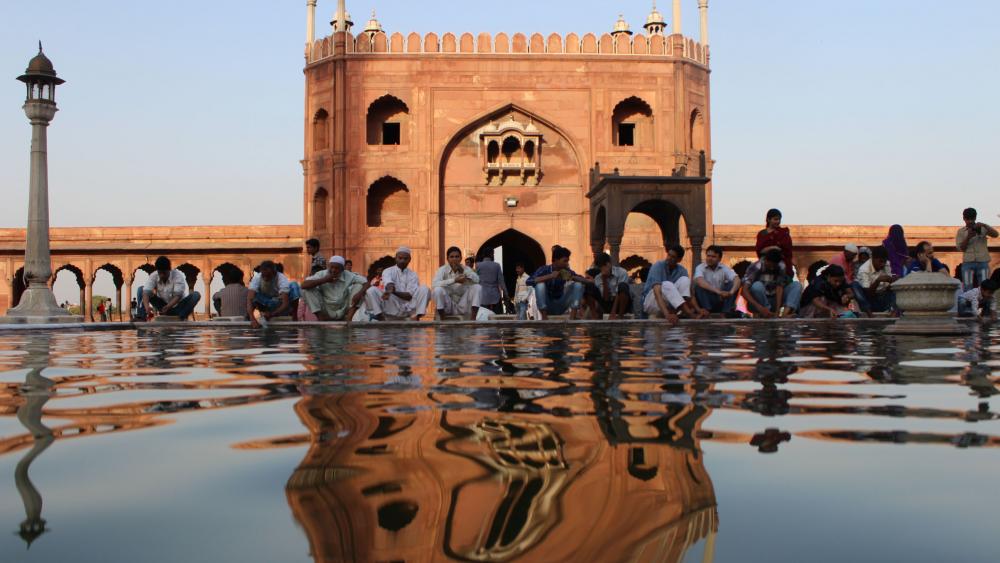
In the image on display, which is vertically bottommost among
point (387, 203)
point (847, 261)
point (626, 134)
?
point (847, 261)

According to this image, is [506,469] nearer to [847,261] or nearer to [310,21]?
[847,261]

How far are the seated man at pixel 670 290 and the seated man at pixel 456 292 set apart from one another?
1.65 metres

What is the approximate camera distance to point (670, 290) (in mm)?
7691

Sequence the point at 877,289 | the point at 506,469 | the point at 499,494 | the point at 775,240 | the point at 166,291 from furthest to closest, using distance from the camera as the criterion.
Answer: the point at 166,291 < the point at 877,289 < the point at 775,240 < the point at 506,469 < the point at 499,494

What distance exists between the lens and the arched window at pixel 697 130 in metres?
20.1

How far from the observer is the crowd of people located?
790 centimetres

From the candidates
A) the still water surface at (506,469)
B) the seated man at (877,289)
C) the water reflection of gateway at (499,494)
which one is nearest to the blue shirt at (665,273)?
the seated man at (877,289)

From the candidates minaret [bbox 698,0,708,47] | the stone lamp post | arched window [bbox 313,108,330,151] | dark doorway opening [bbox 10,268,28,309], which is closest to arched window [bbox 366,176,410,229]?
arched window [bbox 313,108,330,151]

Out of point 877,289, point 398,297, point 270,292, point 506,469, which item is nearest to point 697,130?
point 877,289

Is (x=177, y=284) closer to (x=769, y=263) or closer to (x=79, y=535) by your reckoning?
(x=769, y=263)

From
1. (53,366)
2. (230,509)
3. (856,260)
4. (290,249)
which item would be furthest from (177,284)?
(290,249)

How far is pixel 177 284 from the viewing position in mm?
9023

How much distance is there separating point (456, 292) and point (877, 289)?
13.3ft

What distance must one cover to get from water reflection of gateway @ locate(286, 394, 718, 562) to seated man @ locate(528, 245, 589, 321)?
673 cm
